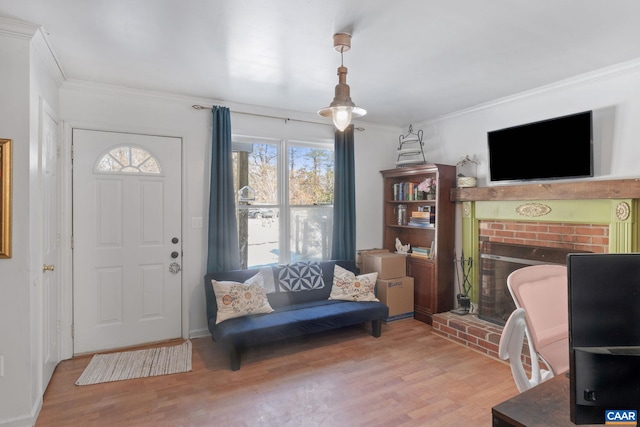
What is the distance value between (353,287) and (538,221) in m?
1.97

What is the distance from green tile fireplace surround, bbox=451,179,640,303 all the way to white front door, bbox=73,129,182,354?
323 cm

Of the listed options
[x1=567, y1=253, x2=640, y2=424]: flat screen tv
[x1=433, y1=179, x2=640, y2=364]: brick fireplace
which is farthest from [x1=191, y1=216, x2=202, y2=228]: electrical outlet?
[x1=567, y1=253, x2=640, y2=424]: flat screen tv

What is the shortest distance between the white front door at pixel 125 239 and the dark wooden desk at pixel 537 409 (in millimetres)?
3241

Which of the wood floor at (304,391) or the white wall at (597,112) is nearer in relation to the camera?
the wood floor at (304,391)

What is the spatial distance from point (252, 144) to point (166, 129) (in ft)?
3.02

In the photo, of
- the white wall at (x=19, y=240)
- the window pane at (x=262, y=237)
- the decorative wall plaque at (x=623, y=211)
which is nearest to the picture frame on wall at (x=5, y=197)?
the white wall at (x=19, y=240)

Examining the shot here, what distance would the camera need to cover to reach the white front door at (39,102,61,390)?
2543mm

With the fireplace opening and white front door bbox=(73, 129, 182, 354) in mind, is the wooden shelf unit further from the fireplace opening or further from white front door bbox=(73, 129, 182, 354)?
white front door bbox=(73, 129, 182, 354)

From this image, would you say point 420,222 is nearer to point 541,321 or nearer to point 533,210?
point 533,210

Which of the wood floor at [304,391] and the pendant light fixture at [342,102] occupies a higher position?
the pendant light fixture at [342,102]

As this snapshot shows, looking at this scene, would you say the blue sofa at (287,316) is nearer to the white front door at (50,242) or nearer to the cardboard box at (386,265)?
the cardboard box at (386,265)

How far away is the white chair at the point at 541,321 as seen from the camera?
1.41 metres

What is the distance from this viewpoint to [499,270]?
12.0 feet

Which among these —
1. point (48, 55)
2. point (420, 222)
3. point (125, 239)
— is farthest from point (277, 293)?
point (48, 55)
